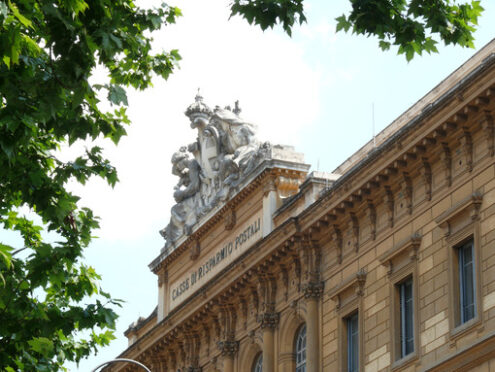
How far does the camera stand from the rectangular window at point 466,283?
32406mm

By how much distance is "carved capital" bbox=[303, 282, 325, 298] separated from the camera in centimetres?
3922

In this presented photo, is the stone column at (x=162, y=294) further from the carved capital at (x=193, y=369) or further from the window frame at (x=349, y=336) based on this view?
the window frame at (x=349, y=336)

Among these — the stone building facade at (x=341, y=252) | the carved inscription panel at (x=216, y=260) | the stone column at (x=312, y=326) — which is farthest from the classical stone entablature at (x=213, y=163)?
the stone column at (x=312, y=326)

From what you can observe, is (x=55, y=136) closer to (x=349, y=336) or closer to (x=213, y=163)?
(x=349, y=336)

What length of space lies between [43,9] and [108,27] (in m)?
1.31

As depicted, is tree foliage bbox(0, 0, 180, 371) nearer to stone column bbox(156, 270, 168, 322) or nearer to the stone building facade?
the stone building facade

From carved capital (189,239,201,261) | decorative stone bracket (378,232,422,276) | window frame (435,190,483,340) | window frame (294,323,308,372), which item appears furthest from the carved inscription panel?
window frame (435,190,483,340)

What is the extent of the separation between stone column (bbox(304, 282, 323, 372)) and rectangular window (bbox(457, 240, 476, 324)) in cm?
675

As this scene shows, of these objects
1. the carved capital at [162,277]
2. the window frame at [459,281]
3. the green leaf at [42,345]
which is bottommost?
the green leaf at [42,345]

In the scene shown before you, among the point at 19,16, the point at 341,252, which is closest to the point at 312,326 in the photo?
the point at 341,252

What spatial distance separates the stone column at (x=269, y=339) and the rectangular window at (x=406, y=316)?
687 centimetres

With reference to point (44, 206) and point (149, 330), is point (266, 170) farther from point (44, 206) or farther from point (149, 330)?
point (44, 206)

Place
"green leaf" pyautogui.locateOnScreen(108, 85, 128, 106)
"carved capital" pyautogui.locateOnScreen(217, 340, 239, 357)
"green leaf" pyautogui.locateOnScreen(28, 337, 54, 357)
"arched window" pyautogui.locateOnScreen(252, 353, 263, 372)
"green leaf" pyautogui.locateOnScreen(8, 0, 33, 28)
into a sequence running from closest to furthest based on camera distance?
"green leaf" pyautogui.locateOnScreen(8, 0, 33, 28) → "green leaf" pyautogui.locateOnScreen(28, 337, 54, 357) → "green leaf" pyautogui.locateOnScreen(108, 85, 128, 106) → "arched window" pyautogui.locateOnScreen(252, 353, 263, 372) → "carved capital" pyautogui.locateOnScreen(217, 340, 239, 357)

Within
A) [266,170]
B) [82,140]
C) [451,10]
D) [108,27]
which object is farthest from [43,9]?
[266,170]
